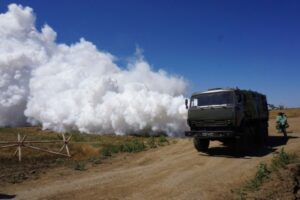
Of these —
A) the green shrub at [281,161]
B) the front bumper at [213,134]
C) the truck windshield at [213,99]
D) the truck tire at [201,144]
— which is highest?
the truck windshield at [213,99]

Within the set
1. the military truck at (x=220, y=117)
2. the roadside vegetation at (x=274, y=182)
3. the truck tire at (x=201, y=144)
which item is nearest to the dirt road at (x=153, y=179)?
the truck tire at (x=201, y=144)

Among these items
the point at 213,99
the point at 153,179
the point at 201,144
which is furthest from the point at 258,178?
the point at 201,144

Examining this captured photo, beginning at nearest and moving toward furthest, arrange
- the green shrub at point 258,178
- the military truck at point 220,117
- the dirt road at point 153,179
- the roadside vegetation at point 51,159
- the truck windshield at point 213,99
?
the dirt road at point 153,179 → the green shrub at point 258,178 → the roadside vegetation at point 51,159 → the military truck at point 220,117 → the truck windshield at point 213,99

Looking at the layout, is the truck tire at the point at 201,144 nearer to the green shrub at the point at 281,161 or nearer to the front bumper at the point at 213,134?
the front bumper at the point at 213,134

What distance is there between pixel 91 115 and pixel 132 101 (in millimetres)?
6444

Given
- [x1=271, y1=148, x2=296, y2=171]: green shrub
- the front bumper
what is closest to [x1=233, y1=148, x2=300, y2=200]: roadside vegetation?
[x1=271, y1=148, x2=296, y2=171]: green shrub

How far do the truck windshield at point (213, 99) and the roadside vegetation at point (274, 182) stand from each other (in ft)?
12.1

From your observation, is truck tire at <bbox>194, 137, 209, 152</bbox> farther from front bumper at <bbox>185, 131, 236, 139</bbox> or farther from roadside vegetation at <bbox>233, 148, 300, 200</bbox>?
roadside vegetation at <bbox>233, 148, 300, 200</bbox>

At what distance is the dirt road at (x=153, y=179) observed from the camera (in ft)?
36.6

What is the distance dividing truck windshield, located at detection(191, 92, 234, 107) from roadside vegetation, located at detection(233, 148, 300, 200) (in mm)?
3684

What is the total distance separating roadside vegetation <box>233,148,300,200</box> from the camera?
1135 centimetres

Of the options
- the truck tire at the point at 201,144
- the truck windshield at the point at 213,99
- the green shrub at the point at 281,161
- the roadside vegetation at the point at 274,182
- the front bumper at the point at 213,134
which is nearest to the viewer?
the roadside vegetation at the point at 274,182

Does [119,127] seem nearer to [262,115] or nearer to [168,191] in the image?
[262,115]

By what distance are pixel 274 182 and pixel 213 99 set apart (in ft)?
19.4
